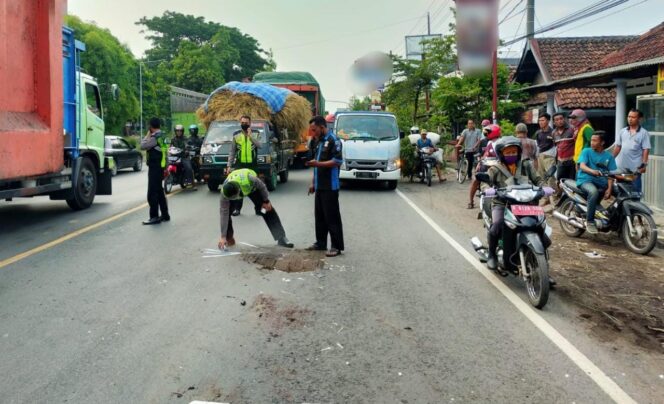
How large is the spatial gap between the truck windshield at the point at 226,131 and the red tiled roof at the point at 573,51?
38.7 ft

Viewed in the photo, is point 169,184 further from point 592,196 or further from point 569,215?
point 592,196

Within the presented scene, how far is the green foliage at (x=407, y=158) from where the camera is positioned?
1792 centimetres

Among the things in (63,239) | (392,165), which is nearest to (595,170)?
(392,165)

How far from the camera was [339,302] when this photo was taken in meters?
5.63

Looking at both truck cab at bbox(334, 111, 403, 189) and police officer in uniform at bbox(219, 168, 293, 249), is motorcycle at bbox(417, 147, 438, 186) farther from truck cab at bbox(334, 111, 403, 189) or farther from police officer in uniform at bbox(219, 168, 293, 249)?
police officer in uniform at bbox(219, 168, 293, 249)

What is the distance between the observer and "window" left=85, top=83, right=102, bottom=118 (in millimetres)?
11954

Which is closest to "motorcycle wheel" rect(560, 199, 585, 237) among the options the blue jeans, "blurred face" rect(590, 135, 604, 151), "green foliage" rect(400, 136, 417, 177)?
the blue jeans

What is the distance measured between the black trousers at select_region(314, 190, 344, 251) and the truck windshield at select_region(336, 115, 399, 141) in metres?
8.14

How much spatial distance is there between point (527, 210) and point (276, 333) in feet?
9.14

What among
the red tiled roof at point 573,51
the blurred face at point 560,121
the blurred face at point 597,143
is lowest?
the blurred face at point 597,143

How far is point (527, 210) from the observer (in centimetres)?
594

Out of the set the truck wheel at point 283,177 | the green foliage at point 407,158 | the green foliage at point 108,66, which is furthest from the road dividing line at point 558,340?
the green foliage at point 108,66

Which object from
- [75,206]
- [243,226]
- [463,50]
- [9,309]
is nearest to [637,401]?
[9,309]

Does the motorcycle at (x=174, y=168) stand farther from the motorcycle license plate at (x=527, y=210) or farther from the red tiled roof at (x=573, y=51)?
the red tiled roof at (x=573, y=51)
